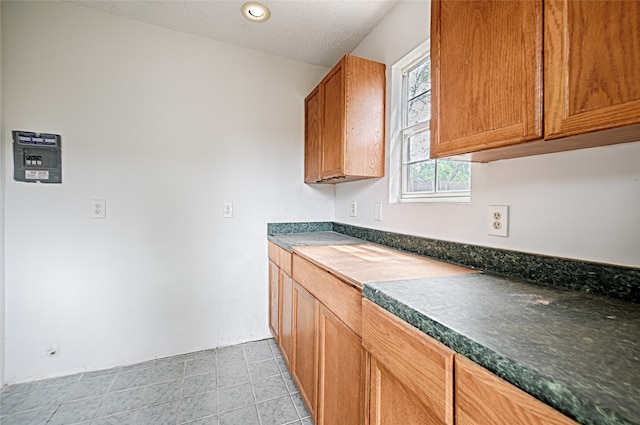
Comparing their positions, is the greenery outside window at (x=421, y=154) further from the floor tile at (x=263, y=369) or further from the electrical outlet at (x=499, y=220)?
the floor tile at (x=263, y=369)

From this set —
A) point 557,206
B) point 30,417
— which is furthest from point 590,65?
point 30,417

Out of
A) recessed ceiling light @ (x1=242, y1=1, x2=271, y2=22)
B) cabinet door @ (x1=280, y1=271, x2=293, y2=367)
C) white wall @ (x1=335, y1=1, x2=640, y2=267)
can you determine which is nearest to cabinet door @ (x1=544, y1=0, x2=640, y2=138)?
white wall @ (x1=335, y1=1, x2=640, y2=267)

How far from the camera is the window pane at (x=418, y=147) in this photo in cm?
164

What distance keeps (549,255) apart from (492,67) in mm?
653

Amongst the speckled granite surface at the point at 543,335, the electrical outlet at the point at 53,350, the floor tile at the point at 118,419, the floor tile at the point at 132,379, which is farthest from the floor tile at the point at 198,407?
the speckled granite surface at the point at 543,335

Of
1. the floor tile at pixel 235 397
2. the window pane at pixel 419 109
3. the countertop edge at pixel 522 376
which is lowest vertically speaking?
the floor tile at pixel 235 397

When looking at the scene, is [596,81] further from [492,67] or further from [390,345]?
[390,345]

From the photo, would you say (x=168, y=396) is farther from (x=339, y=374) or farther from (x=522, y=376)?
(x=522, y=376)

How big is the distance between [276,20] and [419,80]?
3.56 feet

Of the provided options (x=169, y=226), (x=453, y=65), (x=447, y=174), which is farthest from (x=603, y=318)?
(x=169, y=226)

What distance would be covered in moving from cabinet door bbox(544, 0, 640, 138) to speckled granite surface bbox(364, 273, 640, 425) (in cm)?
44

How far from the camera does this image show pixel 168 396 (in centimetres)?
169

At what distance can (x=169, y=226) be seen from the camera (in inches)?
84.0

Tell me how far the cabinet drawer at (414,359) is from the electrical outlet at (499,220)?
64 cm
